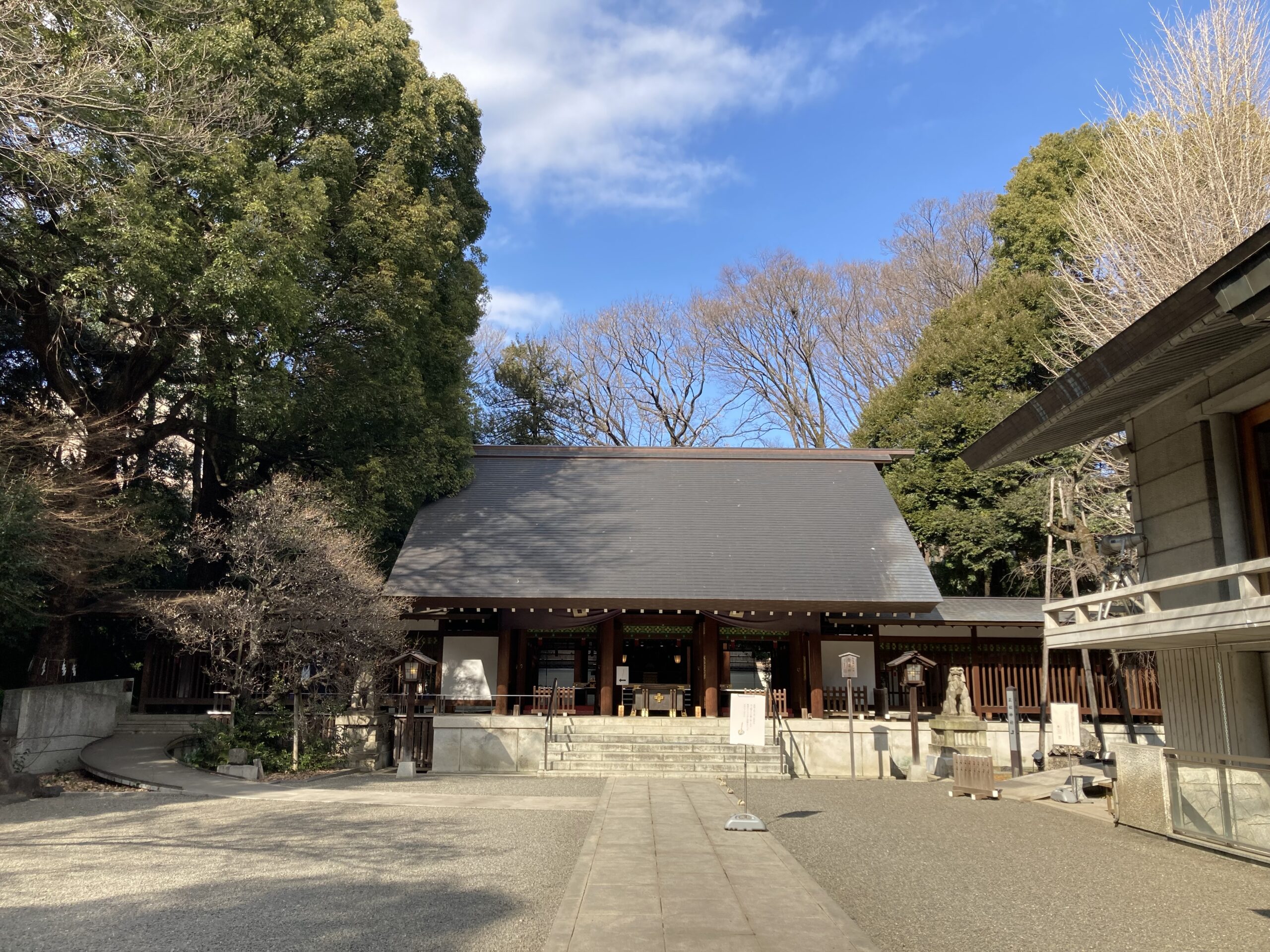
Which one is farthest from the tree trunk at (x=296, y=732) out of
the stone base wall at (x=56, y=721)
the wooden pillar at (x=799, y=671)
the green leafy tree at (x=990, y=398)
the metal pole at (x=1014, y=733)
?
the green leafy tree at (x=990, y=398)

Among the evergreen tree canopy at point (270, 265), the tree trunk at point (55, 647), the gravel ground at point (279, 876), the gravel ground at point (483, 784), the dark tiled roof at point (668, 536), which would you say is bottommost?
the gravel ground at point (483, 784)

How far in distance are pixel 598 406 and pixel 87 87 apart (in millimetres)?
23735

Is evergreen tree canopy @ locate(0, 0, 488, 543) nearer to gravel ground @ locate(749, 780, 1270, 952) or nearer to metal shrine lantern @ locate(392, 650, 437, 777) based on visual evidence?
metal shrine lantern @ locate(392, 650, 437, 777)

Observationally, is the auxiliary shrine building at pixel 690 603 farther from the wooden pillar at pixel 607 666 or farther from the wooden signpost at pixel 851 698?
the wooden signpost at pixel 851 698

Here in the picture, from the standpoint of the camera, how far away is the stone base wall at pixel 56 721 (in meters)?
12.4

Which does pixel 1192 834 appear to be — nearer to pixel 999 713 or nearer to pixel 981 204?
pixel 999 713

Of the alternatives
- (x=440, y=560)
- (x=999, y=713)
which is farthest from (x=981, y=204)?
(x=440, y=560)

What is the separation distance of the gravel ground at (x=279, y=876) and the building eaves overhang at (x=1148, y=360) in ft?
22.0

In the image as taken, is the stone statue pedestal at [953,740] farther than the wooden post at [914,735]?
No

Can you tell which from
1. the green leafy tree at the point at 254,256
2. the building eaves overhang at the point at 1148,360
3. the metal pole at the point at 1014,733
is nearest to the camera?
the building eaves overhang at the point at 1148,360

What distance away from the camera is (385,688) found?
54.2ft

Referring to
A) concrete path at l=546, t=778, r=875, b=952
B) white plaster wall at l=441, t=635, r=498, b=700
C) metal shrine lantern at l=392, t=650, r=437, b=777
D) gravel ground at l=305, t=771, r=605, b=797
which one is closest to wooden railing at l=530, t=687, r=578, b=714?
white plaster wall at l=441, t=635, r=498, b=700

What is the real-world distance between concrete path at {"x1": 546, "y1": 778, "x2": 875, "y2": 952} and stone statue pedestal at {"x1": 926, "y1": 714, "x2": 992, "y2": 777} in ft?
23.3

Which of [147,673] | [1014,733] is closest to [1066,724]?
[1014,733]
